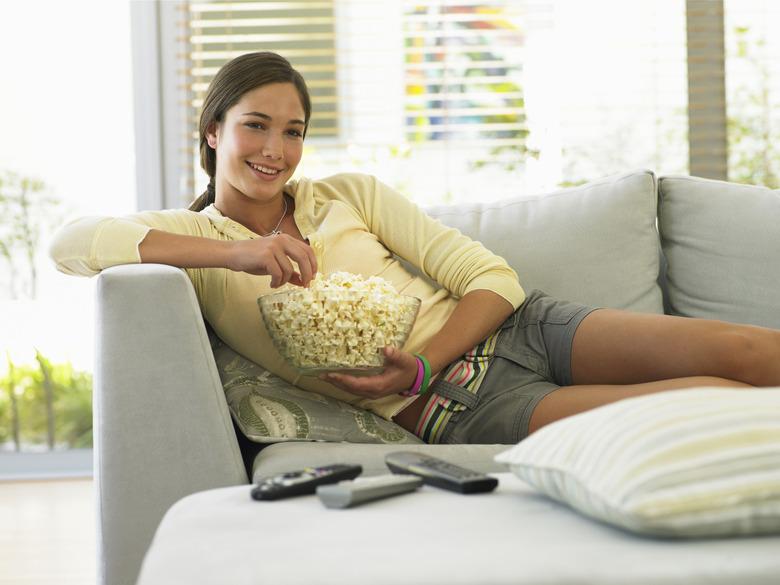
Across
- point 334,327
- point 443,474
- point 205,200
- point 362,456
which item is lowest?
point 362,456

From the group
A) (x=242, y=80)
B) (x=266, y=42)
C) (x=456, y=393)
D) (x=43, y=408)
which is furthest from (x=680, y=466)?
(x=43, y=408)

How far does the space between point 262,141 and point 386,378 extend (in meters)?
0.64

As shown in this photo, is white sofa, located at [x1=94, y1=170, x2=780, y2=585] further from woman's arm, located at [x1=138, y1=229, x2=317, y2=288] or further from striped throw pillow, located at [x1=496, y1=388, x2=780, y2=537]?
striped throw pillow, located at [x1=496, y1=388, x2=780, y2=537]

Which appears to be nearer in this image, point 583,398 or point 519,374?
point 583,398

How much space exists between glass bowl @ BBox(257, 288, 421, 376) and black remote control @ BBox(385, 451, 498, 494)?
433mm

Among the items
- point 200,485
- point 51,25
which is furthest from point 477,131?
point 200,485

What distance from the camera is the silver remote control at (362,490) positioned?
3.14 ft

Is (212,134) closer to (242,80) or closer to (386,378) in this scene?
(242,80)

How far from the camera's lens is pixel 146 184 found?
11.0 ft

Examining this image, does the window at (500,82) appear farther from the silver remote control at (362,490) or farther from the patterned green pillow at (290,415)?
the silver remote control at (362,490)

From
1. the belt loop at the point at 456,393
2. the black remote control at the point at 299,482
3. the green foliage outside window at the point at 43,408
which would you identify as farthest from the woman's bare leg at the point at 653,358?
the green foliage outside window at the point at 43,408

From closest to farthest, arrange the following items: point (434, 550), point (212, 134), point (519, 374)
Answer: point (434, 550), point (519, 374), point (212, 134)

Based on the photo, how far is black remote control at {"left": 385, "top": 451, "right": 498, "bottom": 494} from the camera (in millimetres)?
1016

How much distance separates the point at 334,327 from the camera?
1.54m
